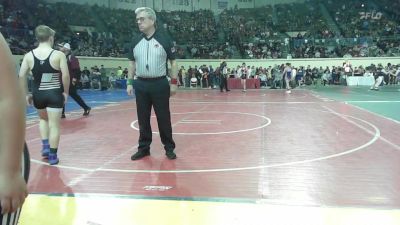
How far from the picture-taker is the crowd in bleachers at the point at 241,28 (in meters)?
30.5

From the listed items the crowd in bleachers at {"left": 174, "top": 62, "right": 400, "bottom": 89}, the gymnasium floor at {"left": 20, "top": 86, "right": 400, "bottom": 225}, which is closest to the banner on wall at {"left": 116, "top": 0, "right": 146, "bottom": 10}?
the crowd in bleachers at {"left": 174, "top": 62, "right": 400, "bottom": 89}

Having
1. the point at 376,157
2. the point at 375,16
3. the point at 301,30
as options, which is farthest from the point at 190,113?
the point at 375,16

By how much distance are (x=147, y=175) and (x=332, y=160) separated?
8.36ft

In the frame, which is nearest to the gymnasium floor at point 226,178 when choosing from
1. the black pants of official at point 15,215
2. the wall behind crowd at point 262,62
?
the black pants of official at point 15,215

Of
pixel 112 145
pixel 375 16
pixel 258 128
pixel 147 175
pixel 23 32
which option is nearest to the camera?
pixel 147 175

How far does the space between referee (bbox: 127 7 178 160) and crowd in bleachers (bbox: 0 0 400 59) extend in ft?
77.1

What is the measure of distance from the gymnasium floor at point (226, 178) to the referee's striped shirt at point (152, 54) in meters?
1.24

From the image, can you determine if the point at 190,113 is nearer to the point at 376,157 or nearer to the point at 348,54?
the point at 376,157

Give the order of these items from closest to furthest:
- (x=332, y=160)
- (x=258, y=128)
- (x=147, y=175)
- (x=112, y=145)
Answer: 1. (x=147, y=175)
2. (x=332, y=160)
3. (x=112, y=145)
4. (x=258, y=128)

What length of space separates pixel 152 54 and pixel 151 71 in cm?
23

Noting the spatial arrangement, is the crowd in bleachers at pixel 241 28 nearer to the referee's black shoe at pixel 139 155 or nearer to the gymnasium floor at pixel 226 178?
the gymnasium floor at pixel 226 178

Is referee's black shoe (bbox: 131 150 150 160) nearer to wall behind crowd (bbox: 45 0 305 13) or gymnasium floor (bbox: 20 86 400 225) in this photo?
gymnasium floor (bbox: 20 86 400 225)

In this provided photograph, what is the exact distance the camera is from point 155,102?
5668 mm

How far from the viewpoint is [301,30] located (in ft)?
119
